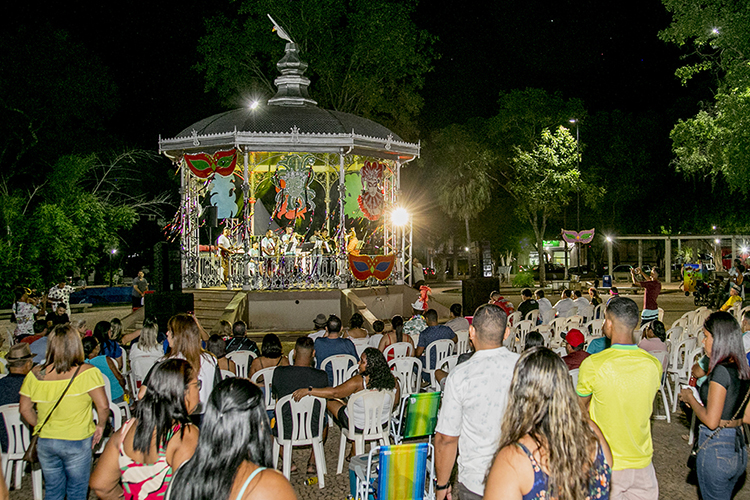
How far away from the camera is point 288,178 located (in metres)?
17.7

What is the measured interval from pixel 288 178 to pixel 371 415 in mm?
12788

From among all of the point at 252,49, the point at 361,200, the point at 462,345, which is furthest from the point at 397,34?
the point at 462,345

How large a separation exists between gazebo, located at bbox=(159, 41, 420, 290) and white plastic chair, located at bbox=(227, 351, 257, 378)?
24.7ft

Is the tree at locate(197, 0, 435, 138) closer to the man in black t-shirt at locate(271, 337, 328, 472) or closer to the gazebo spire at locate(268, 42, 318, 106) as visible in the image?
the gazebo spire at locate(268, 42, 318, 106)

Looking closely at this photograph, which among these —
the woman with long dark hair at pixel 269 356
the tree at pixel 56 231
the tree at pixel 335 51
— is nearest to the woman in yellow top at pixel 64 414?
the woman with long dark hair at pixel 269 356

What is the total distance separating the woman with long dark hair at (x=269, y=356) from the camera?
6.57m

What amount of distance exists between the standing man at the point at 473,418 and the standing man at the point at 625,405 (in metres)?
0.51

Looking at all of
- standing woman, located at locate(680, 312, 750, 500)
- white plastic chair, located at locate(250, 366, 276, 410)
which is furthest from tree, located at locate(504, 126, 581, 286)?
standing woman, located at locate(680, 312, 750, 500)

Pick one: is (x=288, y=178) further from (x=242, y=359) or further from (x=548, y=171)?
(x=548, y=171)

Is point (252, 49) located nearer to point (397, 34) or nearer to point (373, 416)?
point (397, 34)

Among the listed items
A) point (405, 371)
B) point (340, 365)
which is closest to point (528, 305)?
point (405, 371)

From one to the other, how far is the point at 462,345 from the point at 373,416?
3461 mm

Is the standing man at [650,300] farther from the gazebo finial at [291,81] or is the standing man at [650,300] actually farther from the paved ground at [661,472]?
the gazebo finial at [291,81]

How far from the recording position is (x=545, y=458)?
2361 mm
